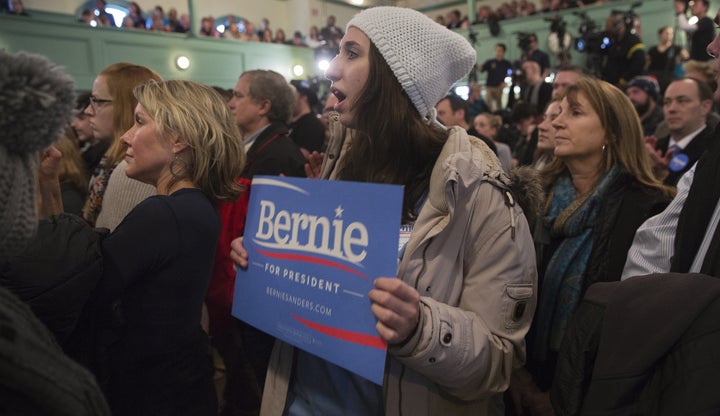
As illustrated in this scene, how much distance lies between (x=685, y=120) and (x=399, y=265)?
334 centimetres

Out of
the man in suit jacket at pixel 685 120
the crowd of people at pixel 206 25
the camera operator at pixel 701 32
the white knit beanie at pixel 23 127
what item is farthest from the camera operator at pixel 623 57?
the white knit beanie at pixel 23 127

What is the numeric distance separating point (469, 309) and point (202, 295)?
0.83 meters

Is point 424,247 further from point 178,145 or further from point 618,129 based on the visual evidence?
point 618,129

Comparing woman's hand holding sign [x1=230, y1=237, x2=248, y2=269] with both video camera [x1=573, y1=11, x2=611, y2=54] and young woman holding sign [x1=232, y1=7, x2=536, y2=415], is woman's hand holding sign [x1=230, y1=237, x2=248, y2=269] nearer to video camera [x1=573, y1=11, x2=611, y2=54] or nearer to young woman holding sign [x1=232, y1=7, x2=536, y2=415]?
young woman holding sign [x1=232, y1=7, x2=536, y2=415]

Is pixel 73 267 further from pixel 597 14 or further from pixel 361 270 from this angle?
pixel 597 14

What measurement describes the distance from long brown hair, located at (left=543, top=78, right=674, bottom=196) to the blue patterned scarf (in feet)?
0.25

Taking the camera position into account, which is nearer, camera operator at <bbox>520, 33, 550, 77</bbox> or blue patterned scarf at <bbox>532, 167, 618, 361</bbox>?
blue patterned scarf at <bbox>532, 167, 618, 361</bbox>

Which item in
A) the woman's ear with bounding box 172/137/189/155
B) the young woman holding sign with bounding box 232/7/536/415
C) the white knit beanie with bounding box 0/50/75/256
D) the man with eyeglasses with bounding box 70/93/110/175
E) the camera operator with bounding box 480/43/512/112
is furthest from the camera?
the camera operator with bounding box 480/43/512/112

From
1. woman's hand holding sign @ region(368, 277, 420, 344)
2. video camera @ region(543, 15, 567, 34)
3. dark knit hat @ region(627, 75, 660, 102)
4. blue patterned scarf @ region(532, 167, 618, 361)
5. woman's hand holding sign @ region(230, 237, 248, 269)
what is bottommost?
blue patterned scarf @ region(532, 167, 618, 361)

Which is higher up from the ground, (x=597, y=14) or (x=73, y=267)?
(x=597, y=14)

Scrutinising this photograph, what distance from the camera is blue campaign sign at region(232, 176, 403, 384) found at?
967mm

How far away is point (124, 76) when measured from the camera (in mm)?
2186

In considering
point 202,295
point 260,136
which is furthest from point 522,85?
point 202,295

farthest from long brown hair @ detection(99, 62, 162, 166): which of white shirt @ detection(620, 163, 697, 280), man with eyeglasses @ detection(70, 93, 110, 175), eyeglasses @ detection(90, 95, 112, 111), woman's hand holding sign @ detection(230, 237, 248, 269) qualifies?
white shirt @ detection(620, 163, 697, 280)
